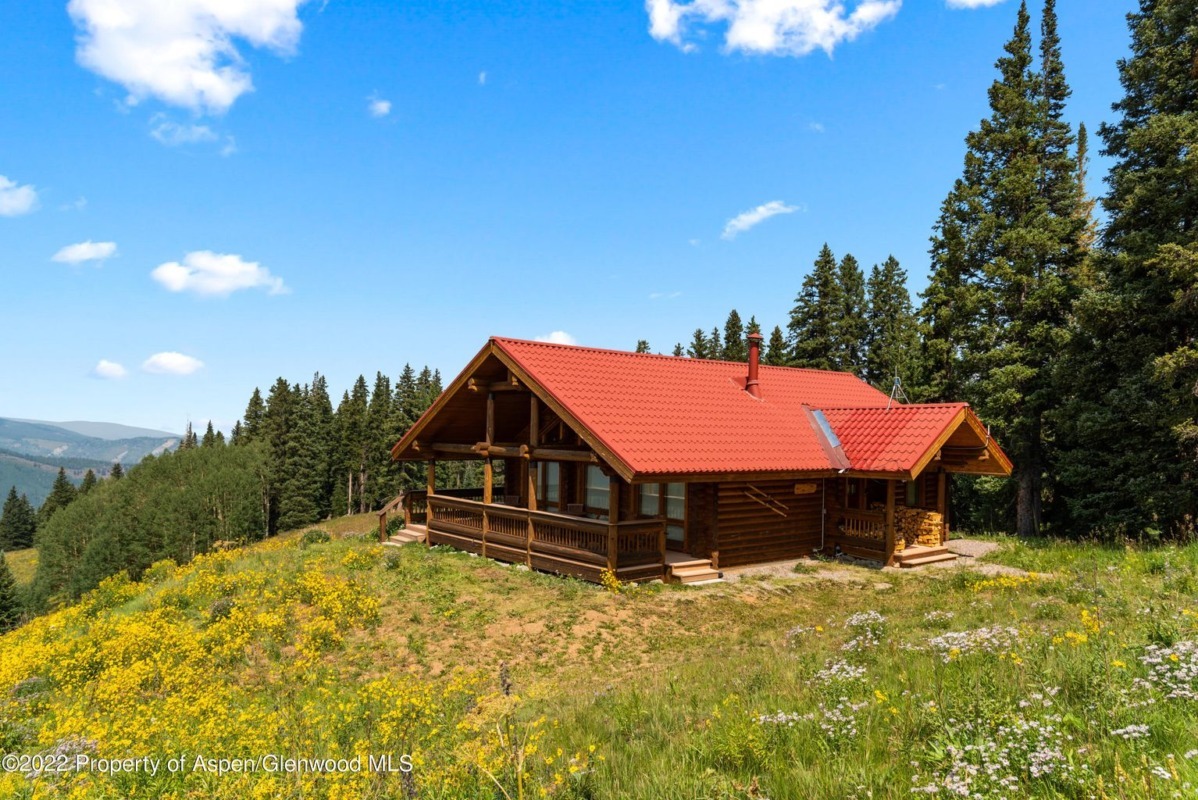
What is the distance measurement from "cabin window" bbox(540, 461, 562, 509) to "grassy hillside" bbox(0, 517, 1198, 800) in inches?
237

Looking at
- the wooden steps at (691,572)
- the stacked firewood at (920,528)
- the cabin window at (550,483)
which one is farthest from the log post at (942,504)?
the cabin window at (550,483)

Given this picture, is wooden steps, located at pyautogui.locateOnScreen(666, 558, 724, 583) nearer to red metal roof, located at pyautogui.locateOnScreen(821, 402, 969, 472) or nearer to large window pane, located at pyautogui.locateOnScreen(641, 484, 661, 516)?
large window pane, located at pyautogui.locateOnScreen(641, 484, 661, 516)

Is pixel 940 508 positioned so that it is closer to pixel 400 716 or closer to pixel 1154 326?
pixel 1154 326

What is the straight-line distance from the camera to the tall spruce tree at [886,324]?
135 feet

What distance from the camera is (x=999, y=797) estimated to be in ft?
10.9

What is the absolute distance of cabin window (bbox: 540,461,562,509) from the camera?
66.9 feet

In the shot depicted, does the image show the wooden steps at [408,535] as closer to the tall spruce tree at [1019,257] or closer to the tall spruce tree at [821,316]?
the tall spruce tree at [1019,257]

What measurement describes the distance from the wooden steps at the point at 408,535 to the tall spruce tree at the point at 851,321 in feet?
105

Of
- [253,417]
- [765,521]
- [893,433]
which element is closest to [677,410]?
[765,521]

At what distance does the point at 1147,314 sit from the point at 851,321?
2489cm

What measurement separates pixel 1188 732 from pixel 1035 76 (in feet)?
97.3

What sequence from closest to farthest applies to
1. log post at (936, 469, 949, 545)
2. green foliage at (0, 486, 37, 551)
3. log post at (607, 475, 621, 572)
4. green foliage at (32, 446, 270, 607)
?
log post at (607, 475, 621, 572) < log post at (936, 469, 949, 545) < green foliage at (32, 446, 270, 607) < green foliage at (0, 486, 37, 551)

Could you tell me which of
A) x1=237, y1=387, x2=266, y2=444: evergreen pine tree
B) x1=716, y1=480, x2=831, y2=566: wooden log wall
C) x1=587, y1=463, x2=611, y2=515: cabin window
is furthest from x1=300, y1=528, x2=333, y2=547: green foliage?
x1=237, y1=387, x2=266, y2=444: evergreen pine tree

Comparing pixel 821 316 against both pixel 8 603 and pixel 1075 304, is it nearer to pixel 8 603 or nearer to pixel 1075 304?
pixel 1075 304
